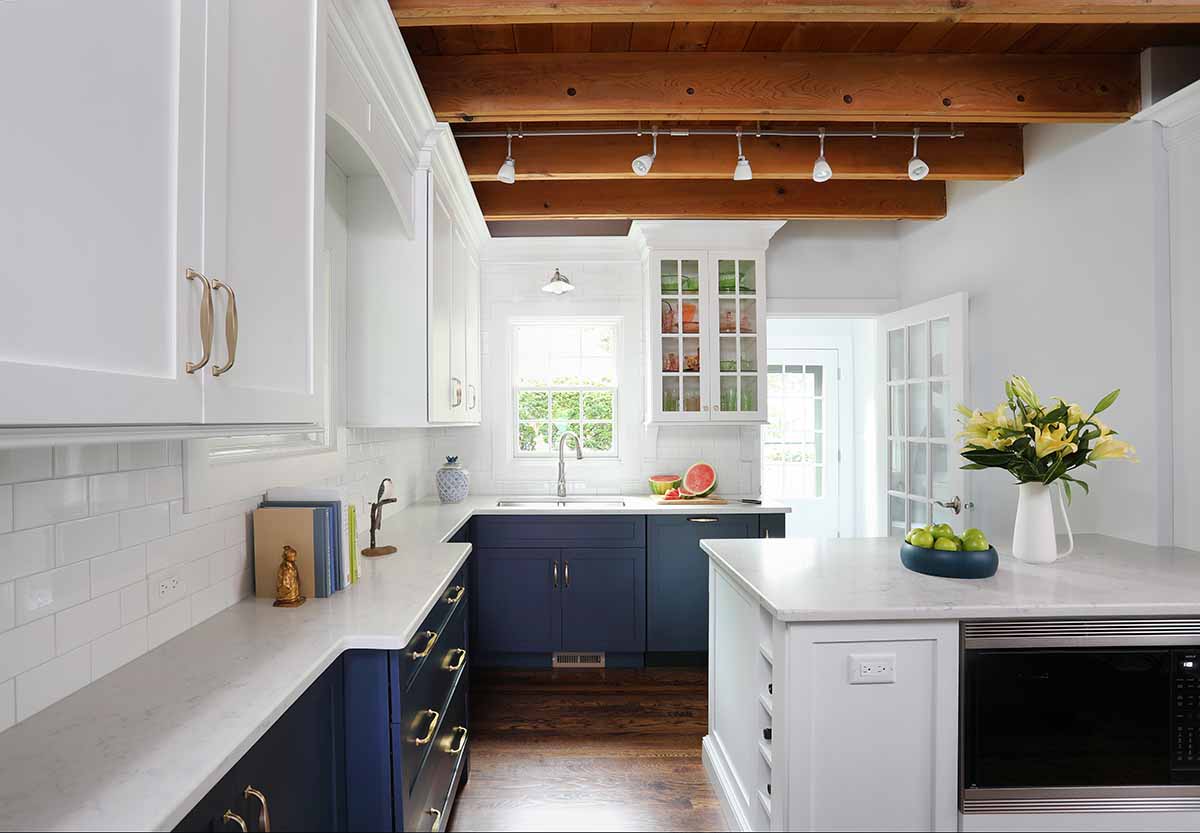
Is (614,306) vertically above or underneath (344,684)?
above

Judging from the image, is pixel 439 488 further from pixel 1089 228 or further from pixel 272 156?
pixel 1089 228

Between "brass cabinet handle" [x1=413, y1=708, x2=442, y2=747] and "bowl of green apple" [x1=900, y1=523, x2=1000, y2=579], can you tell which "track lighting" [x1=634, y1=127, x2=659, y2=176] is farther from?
"brass cabinet handle" [x1=413, y1=708, x2=442, y2=747]

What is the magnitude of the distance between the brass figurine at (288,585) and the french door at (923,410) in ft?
9.70

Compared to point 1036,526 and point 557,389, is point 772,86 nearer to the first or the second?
point 1036,526

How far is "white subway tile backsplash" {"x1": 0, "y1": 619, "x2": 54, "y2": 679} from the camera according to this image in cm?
102

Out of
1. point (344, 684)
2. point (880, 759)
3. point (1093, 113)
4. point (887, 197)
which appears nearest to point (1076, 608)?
point (880, 759)

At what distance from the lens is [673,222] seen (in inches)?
151

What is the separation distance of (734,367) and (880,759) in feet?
8.46

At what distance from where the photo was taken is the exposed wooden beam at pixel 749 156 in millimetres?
3082

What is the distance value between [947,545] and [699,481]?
82.9 inches

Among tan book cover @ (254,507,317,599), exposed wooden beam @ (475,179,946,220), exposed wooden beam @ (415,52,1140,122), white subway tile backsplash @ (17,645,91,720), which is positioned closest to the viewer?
white subway tile backsplash @ (17,645,91,720)

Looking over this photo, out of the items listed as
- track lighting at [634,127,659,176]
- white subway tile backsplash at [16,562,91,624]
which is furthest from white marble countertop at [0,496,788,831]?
track lighting at [634,127,659,176]

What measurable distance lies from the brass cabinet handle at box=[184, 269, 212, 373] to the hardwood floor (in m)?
1.91

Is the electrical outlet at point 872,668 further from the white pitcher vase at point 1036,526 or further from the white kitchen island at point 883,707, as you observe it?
the white pitcher vase at point 1036,526
